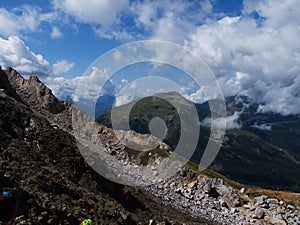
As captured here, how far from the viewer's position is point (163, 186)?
62.7m

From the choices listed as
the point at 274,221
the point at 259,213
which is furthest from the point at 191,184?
the point at 274,221

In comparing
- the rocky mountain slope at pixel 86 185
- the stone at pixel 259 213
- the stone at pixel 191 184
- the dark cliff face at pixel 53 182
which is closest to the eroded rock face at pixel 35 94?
the rocky mountain slope at pixel 86 185

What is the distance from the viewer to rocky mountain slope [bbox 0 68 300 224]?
24.0 metres

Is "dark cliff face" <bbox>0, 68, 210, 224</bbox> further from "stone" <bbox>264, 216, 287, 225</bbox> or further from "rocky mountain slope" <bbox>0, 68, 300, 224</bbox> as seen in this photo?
"stone" <bbox>264, 216, 287, 225</bbox>

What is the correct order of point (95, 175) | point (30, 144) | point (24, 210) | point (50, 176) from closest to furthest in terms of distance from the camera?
point (24, 210) → point (50, 176) → point (30, 144) → point (95, 175)

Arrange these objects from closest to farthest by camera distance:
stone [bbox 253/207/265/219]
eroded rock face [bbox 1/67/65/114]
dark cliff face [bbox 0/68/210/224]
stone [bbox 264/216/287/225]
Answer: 1. dark cliff face [bbox 0/68/210/224]
2. stone [bbox 264/216/287/225]
3. stone [bbox 253/207/265/219]
4. eroded rock face [bbox 1/67/65/114]

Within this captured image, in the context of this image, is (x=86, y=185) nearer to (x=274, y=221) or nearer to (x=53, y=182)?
(x=53, y=182)

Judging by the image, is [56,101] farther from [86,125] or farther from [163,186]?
[163,186]

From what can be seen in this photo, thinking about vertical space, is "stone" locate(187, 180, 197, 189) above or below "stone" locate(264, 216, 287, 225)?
above

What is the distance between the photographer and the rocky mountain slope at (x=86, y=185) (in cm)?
2397

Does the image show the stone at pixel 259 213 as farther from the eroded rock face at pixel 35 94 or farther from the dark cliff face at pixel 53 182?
the eroded rock face at pixel 35 94

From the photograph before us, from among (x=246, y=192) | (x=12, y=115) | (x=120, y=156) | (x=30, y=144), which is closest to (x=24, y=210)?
(x=30, y=144)

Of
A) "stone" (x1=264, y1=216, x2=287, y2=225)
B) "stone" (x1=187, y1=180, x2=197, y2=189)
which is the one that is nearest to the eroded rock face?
"stone" (x1=187, y1=180, x2=197, y2=189)

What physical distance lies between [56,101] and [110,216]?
57.8 metres
